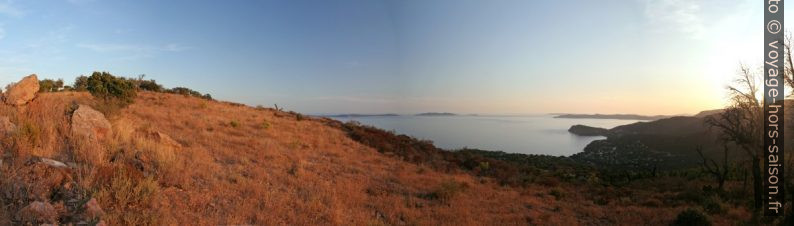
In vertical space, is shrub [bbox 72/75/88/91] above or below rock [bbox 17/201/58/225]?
above

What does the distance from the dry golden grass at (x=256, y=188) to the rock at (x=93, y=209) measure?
0.62ft

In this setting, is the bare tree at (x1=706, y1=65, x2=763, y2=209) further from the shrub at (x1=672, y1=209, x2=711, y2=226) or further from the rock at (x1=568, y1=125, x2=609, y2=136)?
the rock at (x1=568, y1=125, x2=609, y2=136)

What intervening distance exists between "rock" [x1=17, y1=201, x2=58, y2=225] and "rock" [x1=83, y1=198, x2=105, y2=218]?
1.17 feet

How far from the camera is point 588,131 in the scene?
150 meters

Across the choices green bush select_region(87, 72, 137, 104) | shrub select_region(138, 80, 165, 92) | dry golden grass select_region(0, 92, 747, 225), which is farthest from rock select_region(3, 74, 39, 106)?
shrub select_region(138, 80, 165, 92)

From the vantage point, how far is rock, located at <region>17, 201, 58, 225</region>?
536 cm

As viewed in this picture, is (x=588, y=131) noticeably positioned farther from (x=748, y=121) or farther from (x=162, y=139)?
(x=162, y=139)

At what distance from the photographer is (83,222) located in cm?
557

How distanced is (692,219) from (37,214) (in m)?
15.9

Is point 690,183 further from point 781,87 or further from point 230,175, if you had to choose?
point 230,175

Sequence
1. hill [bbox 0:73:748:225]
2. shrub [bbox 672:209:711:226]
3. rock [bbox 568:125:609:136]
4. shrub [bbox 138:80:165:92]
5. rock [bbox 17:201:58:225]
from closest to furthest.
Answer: rock [bbox 17:201:58:225] < hill [bbox 0:73:748:225] < shrub [bbox 672:209:711:226] < shrub [bbox 138:80:165:92] < rock [bbox 568:125:609:136]

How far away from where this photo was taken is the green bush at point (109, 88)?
2028cm

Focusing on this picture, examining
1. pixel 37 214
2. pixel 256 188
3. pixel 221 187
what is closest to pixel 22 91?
pixel 221 187

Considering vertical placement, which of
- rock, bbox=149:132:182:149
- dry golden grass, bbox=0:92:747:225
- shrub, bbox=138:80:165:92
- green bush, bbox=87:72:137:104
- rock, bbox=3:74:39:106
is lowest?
dry golden grass, bbox=0:92:747:225
